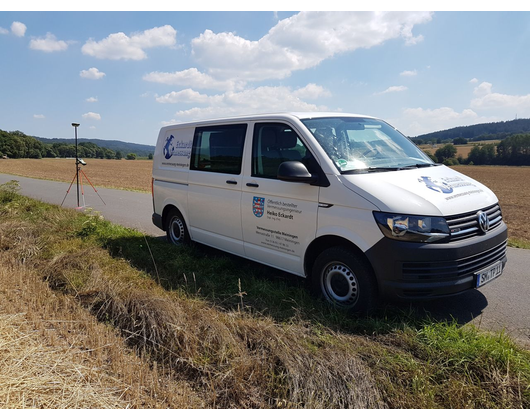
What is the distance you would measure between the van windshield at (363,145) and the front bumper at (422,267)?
37.6 inches

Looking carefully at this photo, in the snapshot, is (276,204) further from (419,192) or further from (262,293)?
(419,192)

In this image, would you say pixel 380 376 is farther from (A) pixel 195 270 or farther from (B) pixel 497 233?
(A) pixel 195 270

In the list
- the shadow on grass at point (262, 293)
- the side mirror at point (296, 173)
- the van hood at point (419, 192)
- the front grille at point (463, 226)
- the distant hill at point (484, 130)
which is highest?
the distant hill at point (484, 130)

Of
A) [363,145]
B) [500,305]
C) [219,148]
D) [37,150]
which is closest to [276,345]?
[363,145]

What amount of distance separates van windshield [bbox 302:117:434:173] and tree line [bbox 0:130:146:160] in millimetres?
82545

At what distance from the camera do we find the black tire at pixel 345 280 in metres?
3.90

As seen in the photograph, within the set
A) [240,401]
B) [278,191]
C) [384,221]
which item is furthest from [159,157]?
[240,401]

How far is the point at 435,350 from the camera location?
3180 millimetres

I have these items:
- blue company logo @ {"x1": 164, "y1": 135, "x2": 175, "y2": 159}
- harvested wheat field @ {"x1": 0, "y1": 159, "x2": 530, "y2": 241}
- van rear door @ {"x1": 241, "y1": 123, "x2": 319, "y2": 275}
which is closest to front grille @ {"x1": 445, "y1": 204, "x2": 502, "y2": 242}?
van rear door @ {"x1": 241, "y1": 123, "x2": 319, "y2": 275}

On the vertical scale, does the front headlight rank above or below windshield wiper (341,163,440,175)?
below

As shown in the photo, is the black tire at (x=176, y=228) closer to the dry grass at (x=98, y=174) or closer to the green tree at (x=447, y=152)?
the dry grass at (x=98, y=174)

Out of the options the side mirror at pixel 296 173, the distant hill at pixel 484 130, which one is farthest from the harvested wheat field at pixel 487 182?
the distant hill at pixel 484 130

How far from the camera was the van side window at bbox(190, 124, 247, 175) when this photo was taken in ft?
17.4

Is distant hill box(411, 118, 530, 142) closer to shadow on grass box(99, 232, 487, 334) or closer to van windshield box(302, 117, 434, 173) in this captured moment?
van windshield box(302, 117, 434, 173)
